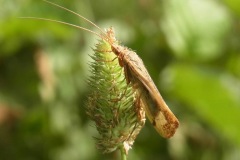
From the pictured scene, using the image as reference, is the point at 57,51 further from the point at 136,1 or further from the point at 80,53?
the point at 136,1

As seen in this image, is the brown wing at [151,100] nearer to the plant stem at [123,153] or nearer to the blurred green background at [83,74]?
the plant stem at [123,153]

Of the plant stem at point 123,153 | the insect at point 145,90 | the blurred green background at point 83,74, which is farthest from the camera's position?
the blurred green background at point 83,74

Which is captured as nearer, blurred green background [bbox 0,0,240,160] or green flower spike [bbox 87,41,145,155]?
green flower spike [bbox 87,41,145,155]

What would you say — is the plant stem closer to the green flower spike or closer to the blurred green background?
the green flower spike

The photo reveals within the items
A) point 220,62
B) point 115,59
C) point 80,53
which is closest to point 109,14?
point 80,53

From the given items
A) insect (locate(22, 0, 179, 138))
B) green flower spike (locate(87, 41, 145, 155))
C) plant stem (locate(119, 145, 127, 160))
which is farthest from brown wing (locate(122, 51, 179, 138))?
plant stem (locate(119, 145, 127, 160))

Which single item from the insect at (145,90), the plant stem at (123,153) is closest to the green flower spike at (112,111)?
the plant stem at (123,153)

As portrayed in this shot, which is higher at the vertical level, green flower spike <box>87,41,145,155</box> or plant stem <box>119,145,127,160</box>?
green flower spike <box>87,41,145,155</box>
